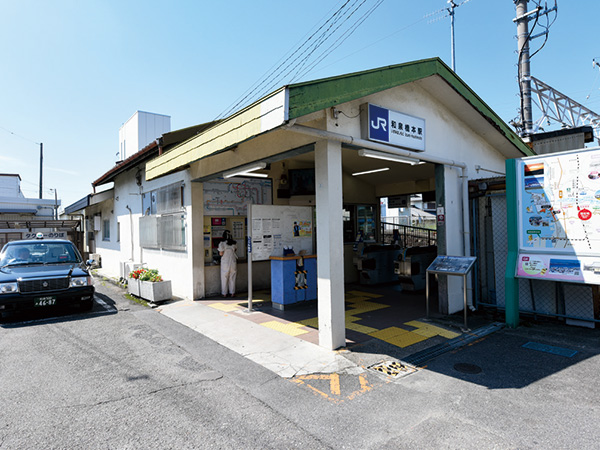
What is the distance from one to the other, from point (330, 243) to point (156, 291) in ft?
17.9

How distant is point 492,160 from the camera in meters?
8.63

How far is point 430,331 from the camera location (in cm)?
584

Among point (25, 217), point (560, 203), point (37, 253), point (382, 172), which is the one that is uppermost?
point (382, 172)

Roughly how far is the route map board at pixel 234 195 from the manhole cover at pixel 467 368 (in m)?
6.28

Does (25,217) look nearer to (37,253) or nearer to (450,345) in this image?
(37,253)

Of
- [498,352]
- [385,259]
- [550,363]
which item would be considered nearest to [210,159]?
[385,259]

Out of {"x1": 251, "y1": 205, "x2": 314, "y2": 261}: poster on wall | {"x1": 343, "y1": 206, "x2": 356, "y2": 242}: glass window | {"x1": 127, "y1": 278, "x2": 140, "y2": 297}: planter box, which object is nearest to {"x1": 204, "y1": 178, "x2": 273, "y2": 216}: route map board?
{"x1": 251, "y1": 205, "x2": 314, "y2": 261}: poster on wall

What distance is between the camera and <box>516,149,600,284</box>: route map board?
5.38 m

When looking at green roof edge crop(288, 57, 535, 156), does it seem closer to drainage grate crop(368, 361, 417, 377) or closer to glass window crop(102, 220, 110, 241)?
drainage grate crop(368, 361, 417, 377)

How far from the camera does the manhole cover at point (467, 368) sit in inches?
169

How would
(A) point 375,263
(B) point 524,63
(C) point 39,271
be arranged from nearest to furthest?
1. (C) point 39,271
2. (A) point 375,263
3. (B) point 524,63

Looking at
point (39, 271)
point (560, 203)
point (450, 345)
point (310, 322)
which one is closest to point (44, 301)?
point (39, 271)

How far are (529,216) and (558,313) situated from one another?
6.00 feet

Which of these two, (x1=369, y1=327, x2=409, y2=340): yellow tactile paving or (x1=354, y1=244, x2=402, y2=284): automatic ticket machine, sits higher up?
(x1=354, y1=244, x2=402, y2=284): automatic ticket machine
